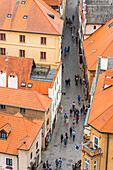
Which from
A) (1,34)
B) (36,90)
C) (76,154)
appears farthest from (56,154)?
(1,34)

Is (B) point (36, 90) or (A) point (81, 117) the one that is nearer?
A: (B) point (36, 90)

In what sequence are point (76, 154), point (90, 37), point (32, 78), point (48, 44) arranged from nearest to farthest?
point (76, 154) < point (32, 78) < point (48, 44) < point (90, 37)

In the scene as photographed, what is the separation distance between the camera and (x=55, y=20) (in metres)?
108

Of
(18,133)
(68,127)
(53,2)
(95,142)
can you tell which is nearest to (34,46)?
(68,127)

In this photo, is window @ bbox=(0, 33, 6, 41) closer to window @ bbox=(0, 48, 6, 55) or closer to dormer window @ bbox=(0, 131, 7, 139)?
window @ bbox=(0, 48, 6, 55)

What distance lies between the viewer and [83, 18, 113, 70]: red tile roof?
105 m

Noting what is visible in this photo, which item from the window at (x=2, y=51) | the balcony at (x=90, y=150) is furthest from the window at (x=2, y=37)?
the balcony at (x=90, y=150)

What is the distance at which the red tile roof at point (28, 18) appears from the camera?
104m

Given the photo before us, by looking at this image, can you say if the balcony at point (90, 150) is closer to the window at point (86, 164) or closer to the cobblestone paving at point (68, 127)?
the window at point (86, 164)

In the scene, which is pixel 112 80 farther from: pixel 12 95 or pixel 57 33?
pixel 57 33

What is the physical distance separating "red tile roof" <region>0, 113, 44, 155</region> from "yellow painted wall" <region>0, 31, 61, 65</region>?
22.2m

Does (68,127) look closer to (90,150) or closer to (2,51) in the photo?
(2,51)

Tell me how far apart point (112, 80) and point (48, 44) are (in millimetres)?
31730

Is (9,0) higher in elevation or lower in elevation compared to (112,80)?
higher
